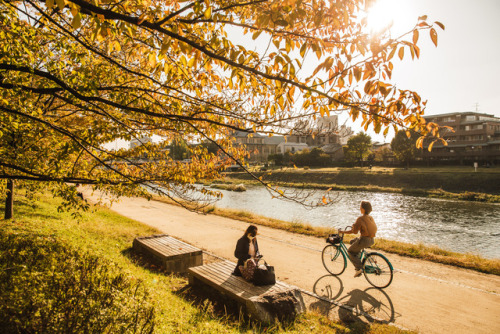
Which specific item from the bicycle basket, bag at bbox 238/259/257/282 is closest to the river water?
the bicycle basket

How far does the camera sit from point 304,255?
31.2 feet

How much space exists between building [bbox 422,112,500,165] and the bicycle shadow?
5584 centimetres

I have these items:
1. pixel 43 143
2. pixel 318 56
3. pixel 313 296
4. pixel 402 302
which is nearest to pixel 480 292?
pixel 402 302

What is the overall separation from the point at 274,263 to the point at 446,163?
198 ft

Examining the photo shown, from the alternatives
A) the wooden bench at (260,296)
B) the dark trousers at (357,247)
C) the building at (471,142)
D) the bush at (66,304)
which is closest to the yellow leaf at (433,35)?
the bush at (66,304)

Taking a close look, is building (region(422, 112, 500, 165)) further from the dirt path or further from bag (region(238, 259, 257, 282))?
bag (region(238, 259, 257, 282))

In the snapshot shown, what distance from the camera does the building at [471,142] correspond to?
54.0m

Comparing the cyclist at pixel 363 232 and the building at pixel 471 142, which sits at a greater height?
the building at pixel 471 142

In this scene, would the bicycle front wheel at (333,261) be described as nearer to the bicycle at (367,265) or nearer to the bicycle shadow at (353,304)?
the bicycle at (367,265)

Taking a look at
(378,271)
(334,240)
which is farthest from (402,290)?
(334,240)

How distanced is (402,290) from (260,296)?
394 cm

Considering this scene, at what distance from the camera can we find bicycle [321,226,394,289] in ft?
22.5

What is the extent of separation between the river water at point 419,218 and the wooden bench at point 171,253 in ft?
21.5

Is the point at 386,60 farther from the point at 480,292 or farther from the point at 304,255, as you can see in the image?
the point at 304,255
